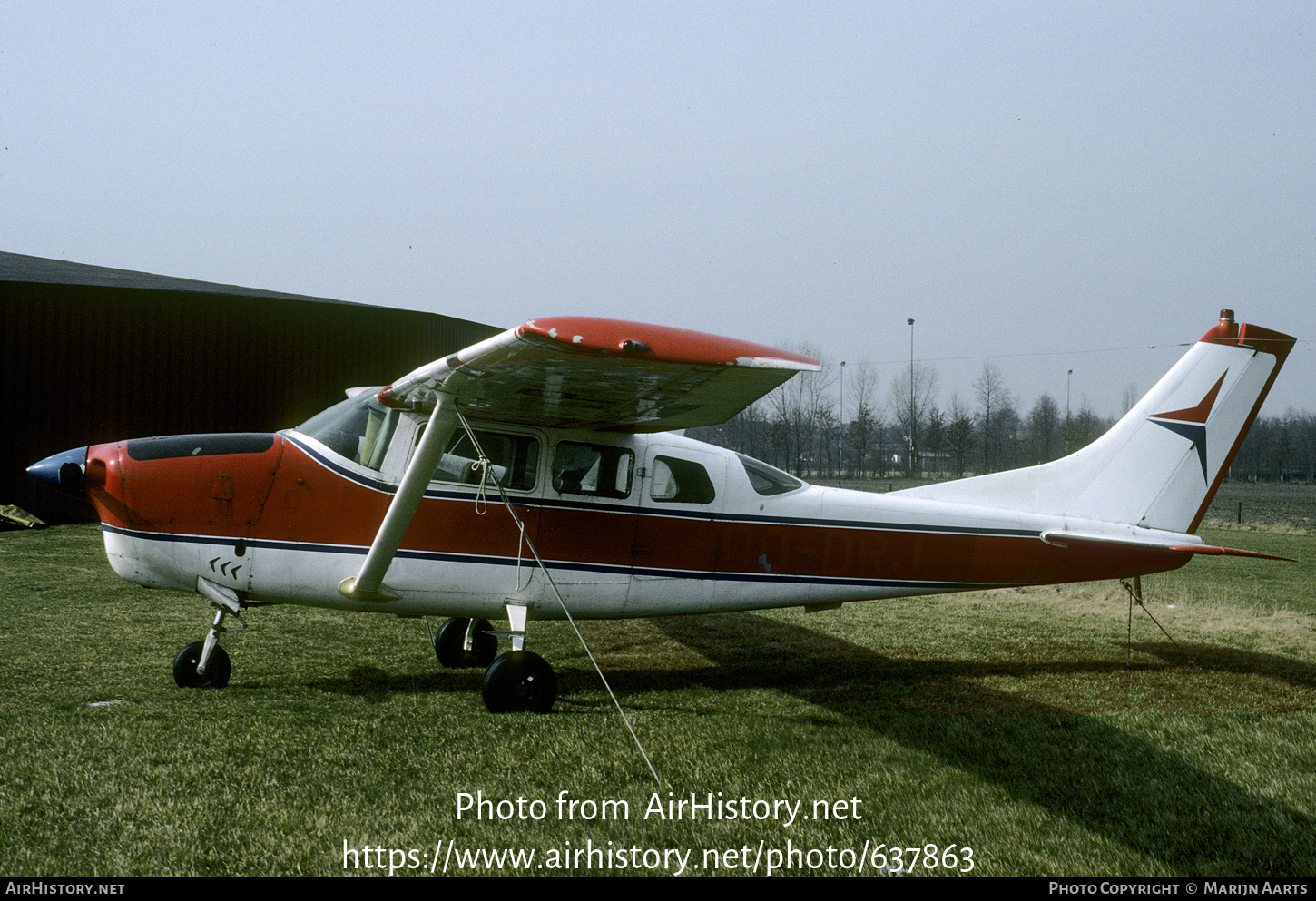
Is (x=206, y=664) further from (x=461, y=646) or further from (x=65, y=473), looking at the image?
(x=461, y=646)

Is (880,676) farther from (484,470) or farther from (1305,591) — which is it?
(1305,591)

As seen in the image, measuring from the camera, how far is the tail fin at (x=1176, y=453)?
7.28m

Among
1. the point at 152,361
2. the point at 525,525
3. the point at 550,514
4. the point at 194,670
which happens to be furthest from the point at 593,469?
the point at 152,361

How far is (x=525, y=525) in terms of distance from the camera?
6004mm

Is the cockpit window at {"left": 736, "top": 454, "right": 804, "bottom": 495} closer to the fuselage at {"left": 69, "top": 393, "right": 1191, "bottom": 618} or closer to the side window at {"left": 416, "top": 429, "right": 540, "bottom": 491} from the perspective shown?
the fuselage at {"left": 69, "top": 393, "right": 1191, "bottom": 618}

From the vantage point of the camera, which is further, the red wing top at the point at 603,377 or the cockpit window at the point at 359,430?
the cockpit window at the point at 359,430

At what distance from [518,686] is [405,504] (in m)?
1.45

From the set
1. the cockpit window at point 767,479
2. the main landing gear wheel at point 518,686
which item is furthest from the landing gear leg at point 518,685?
the cockpit window at point 767,479

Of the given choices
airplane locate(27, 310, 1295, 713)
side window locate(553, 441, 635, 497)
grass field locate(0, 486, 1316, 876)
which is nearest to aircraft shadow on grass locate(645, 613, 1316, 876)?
grass field locate(0, 486, 1316, 876)

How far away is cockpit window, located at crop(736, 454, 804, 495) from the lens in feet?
21.8

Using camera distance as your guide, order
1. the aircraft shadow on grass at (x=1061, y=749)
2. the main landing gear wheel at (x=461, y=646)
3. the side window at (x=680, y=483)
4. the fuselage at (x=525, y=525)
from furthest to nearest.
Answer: the main landing gear wheel at (x=461, y=646)
the side window at (x=680, y=483)
the fuselage at (x=525, y=525)
the aircraft shadow on grass at (x=1061, y=749)

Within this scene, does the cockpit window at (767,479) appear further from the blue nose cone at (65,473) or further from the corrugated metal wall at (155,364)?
the corrugated metal wall at (155,364)

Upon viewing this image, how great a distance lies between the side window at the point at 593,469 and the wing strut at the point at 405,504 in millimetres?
1006
